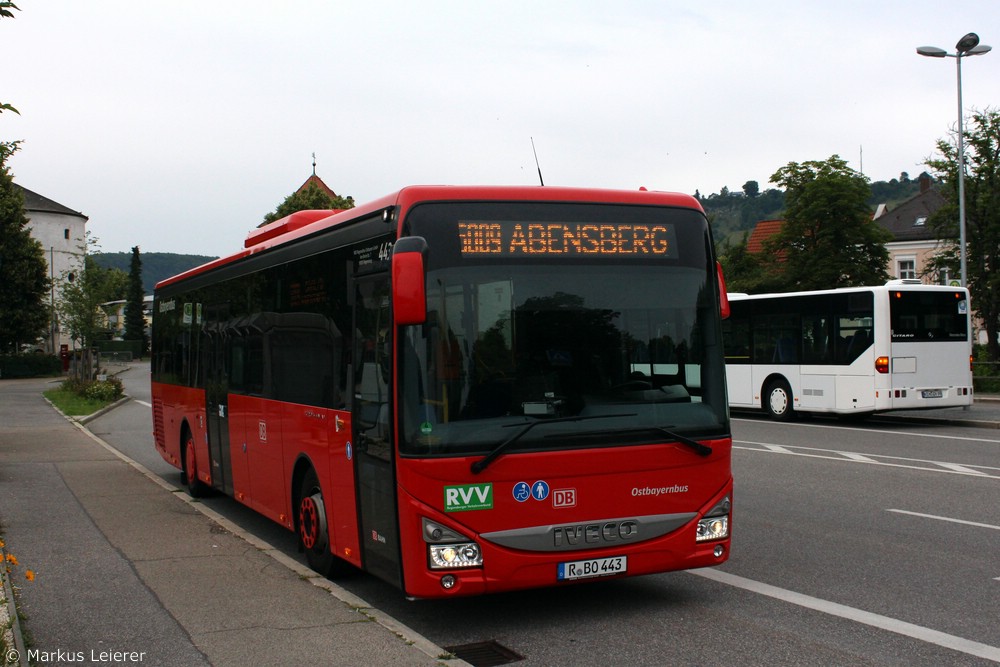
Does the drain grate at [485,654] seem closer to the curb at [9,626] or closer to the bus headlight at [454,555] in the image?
the bus headlight at [454,555]

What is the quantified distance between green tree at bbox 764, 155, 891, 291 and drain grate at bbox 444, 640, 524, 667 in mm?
37465

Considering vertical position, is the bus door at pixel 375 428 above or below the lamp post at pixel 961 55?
below

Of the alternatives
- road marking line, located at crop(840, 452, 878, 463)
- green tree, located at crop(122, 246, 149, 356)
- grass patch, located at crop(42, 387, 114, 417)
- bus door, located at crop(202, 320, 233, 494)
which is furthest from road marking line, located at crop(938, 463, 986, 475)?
green tree, located at crop(122, 246, 149, 356)

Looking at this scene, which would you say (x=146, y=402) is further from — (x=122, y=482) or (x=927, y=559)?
(x=927, y=559)

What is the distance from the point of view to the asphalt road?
20.9 ft


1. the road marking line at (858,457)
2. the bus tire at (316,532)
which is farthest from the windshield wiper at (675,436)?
the road marking line at (858,457)

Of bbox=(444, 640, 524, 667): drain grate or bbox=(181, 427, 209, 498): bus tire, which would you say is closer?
bbox=(444, 640, 524, 667): drain grate

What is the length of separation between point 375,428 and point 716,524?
2.29 m

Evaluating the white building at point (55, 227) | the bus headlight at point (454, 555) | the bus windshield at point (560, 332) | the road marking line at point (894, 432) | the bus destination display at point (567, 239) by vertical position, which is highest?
the white building at point (55, 227)

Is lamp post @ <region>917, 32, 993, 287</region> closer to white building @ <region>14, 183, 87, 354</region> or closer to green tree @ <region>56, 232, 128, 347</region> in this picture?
green tree @ <region>56, 232, 128, 347</region>

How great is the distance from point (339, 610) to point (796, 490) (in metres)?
7.26

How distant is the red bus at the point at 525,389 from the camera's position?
6656 mm

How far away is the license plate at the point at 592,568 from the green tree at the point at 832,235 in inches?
1449

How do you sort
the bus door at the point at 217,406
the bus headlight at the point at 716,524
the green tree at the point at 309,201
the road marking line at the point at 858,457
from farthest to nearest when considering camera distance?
the green tree at the point at 309,201 → the road marking line at the point at 858,457 → the bus door at the point at 217,406 → the bus headlight at the point at 716,524
